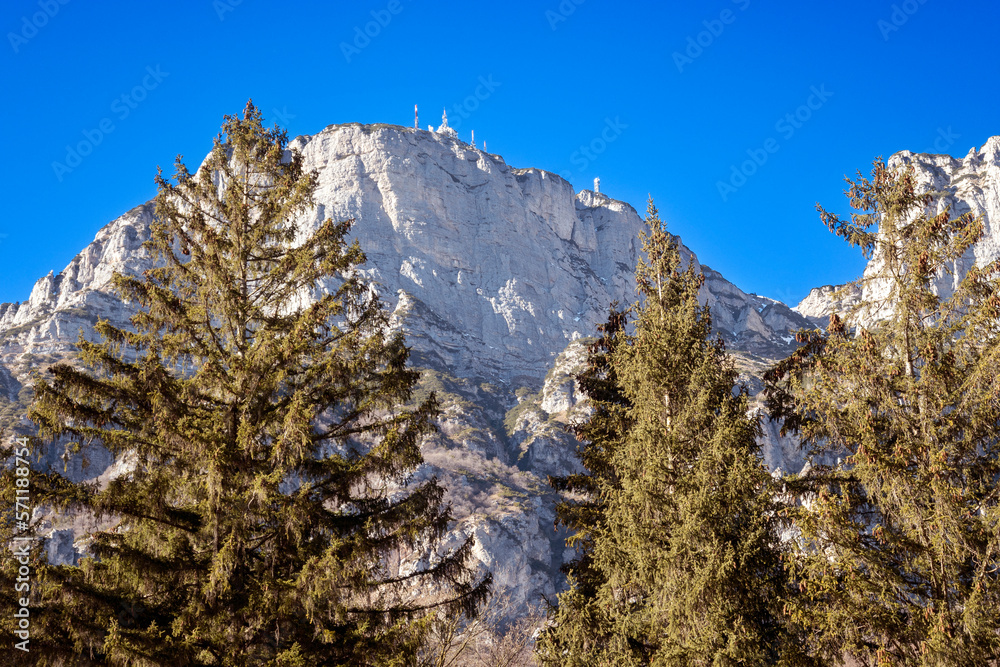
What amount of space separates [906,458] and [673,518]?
326 cm

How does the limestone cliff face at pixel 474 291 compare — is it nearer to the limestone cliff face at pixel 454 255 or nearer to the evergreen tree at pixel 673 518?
the limestone cliff face at pixel 454 255

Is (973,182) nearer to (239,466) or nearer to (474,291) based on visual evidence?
(474,291)

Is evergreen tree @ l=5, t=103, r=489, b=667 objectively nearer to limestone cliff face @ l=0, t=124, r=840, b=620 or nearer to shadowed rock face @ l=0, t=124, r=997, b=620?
shadowed rock face @ l=0, t=124, r=997, b=620

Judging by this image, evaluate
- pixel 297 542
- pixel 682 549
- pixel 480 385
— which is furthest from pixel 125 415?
pixel 480 385

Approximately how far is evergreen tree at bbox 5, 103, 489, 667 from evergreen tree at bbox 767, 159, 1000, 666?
467 centimetres

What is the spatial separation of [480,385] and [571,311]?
1243 inches

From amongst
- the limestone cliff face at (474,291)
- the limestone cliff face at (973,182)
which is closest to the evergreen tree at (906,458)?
the limestone cliff face at (474,291)

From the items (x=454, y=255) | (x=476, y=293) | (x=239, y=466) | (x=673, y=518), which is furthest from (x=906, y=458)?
(x=454, y=255)

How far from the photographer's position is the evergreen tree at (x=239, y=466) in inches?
300

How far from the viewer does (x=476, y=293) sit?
515 feet

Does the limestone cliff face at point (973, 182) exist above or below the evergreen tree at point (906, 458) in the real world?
above

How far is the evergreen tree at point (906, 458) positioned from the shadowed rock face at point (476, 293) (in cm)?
9395

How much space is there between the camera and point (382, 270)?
14925 cm

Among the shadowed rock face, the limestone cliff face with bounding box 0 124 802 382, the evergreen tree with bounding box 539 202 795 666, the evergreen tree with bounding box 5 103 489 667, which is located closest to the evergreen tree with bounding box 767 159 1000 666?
the evergreen tree with bounding box 539 202 795 666
